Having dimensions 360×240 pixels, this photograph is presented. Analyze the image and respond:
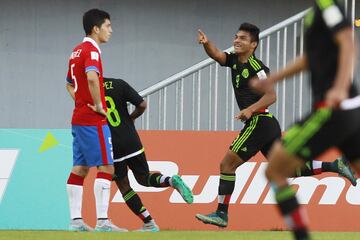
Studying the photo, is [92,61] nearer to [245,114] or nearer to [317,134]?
[245,114]

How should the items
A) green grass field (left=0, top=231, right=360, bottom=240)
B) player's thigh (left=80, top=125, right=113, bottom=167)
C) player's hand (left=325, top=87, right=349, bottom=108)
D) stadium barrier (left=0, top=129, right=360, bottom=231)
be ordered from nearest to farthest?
player's hand (left=325, top=87, right=349, bottom=108) < green grass field (left=0, top=231, right=360, bottom=240) < player's thigh (left=80, top=125, right=113, bottom=167) < stadium barrier (left=0, top=129, right=360, bottom=231)

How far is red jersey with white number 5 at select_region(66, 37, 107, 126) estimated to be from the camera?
10.4 meters

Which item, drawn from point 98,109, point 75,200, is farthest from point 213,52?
point 75,200

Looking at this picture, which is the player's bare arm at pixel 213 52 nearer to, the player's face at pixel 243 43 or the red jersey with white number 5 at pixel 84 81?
the player's face at pixel 243 43

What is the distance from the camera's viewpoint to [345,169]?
11.7m

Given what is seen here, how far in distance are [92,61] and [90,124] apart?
655mm

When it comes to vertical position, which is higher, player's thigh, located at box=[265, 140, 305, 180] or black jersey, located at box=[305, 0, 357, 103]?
black jersey, located at box=[305, 0, 357, 103]

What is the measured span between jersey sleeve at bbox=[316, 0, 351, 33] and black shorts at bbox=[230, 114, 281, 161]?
15.4ft

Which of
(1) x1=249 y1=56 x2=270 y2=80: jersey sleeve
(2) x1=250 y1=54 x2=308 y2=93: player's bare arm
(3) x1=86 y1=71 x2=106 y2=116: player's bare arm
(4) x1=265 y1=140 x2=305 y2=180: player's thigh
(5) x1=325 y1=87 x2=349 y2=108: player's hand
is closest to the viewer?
(5) x1=325 y1=87 x2=349 y2=108: player's hand

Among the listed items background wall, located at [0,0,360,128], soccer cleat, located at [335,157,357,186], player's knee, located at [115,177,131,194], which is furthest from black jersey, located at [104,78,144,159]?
background wall, located at [0,0,360,128]

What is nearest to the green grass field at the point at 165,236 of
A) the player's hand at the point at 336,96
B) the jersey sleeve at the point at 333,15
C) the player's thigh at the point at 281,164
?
the player's thigh at the point at 281,164

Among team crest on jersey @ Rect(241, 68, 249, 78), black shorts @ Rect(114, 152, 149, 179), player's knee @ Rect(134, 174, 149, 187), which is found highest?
team crest on jersey @ Rect(241, 68, 249, 78)

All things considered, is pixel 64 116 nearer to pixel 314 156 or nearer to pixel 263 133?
pixel 263 133

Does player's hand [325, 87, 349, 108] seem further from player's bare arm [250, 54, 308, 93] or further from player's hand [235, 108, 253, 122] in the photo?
player's hand [235, 108, 253, 122]
